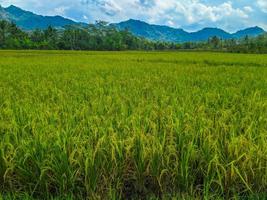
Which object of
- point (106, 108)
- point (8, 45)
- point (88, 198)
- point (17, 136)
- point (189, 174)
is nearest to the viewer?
point (88, 198)

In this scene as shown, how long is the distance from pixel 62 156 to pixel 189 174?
41.9 inches

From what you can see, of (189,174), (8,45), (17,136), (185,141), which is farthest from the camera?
(8,45)

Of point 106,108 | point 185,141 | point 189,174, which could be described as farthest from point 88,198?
point 106,108

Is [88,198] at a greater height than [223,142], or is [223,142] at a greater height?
[223,142]

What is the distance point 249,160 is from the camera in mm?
2879

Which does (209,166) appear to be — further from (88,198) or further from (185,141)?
(88,198)

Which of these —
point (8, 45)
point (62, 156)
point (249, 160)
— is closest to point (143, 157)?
point (62, 156)

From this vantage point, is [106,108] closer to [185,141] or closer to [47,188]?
[185,141]

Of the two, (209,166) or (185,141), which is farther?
(185,141)

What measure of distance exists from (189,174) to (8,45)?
74037 mm

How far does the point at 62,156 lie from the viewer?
9.27 ft

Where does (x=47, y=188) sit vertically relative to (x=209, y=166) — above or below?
below

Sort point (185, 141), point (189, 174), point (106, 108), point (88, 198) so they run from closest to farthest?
1. point (88, 198)
2. point (189, 174)
3. point (185, 141)
4. point (106, 108)

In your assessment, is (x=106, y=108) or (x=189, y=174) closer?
(x=189, y=174)
